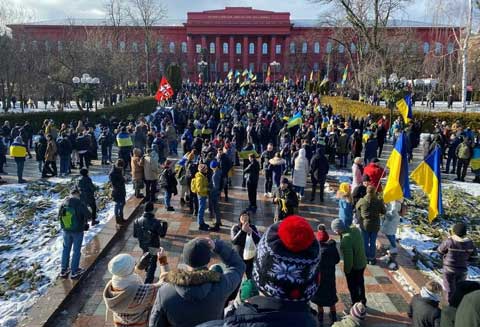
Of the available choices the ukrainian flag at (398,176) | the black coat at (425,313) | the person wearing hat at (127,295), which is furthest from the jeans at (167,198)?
the black coat at (425,313)

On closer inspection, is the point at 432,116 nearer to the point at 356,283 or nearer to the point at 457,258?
→ the point at 457,258

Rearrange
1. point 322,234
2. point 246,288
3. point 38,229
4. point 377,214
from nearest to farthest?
point 246,288 → point 322,234 → point 377,214 → point 38,229

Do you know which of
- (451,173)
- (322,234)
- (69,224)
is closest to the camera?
(322,234)

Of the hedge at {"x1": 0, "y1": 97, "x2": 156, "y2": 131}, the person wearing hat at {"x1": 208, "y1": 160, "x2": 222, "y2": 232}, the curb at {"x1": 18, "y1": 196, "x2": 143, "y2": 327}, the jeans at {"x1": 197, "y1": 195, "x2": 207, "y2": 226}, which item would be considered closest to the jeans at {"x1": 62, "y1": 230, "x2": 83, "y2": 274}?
the curb at {"x1": 18, "y1": 196, "x2": 143, "y2": 327}

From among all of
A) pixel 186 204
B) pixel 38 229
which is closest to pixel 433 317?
pixel 186 204

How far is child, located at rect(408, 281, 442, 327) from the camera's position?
4254 millimetres

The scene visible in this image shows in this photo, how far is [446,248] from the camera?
Result: 613 centimetres

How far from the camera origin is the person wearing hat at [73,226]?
22.3ft

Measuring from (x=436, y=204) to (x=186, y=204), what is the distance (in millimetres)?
6364

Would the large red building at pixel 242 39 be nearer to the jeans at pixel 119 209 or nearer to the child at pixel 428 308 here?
the jeans at pixel 119 209

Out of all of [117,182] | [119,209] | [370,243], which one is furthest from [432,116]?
[117,182]

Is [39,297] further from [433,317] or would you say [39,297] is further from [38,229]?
[433,317]

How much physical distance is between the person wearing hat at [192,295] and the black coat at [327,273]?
2407 millimetres

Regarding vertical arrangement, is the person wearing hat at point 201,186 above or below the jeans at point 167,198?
above
